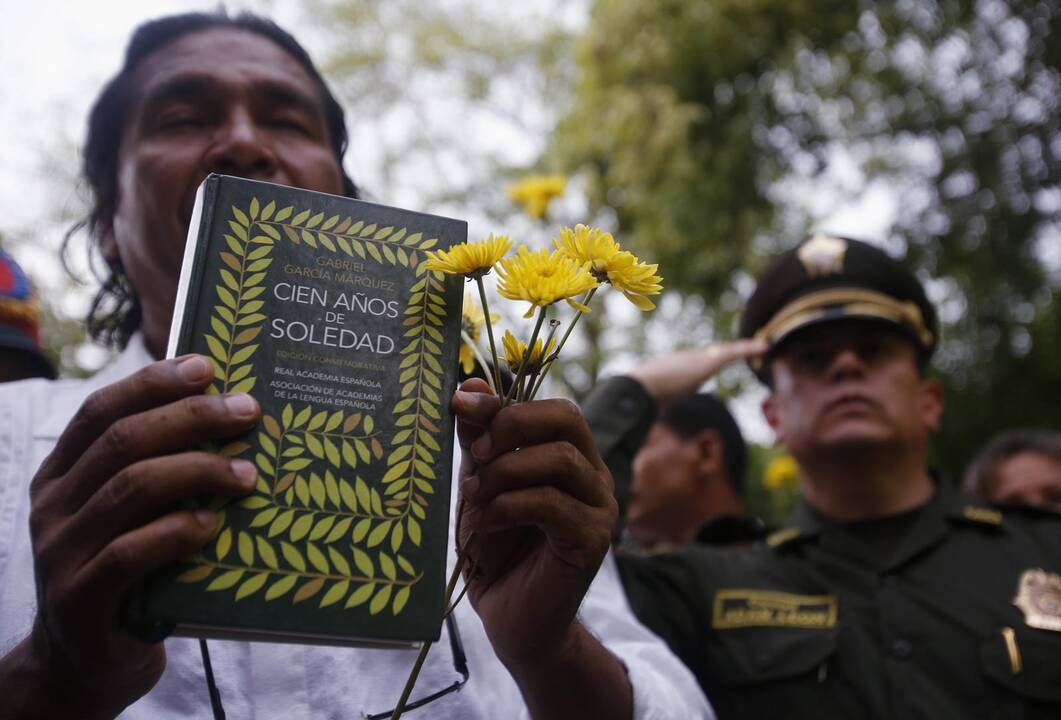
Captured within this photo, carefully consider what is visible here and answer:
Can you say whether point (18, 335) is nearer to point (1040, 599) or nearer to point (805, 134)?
point (1040, 599)

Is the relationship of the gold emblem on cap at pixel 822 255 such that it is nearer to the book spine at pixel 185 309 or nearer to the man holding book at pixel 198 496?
the man holding book at pixel 198 496

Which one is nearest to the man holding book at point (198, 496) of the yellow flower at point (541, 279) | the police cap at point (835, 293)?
the yellow flower at point (541, 279)

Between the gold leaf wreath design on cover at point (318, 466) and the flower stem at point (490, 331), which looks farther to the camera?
the flower stem at point (490, 331)

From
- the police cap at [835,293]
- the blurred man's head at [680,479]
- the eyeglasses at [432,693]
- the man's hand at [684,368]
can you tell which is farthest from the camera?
the blurred man's head at [680,479]

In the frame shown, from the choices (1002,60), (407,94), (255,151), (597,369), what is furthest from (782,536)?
(407,94)

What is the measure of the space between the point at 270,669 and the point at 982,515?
2.50 meters

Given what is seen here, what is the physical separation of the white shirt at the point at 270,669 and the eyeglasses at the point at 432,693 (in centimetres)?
2

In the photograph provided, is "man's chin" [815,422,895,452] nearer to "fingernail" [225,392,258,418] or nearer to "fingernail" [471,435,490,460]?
"fingernail" [471,435,490,460]

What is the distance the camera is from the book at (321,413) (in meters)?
1.10

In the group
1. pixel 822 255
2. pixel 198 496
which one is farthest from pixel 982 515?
pixel 198 496

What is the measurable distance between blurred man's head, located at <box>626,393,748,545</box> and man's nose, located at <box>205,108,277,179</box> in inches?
124

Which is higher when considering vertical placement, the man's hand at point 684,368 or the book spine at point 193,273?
the man's hand at point 684,368

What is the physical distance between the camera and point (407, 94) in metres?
13.2

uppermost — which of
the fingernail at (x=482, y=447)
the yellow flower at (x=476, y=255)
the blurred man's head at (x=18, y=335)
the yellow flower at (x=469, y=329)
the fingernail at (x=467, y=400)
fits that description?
the blurred man's head at (x=18, y=335)
